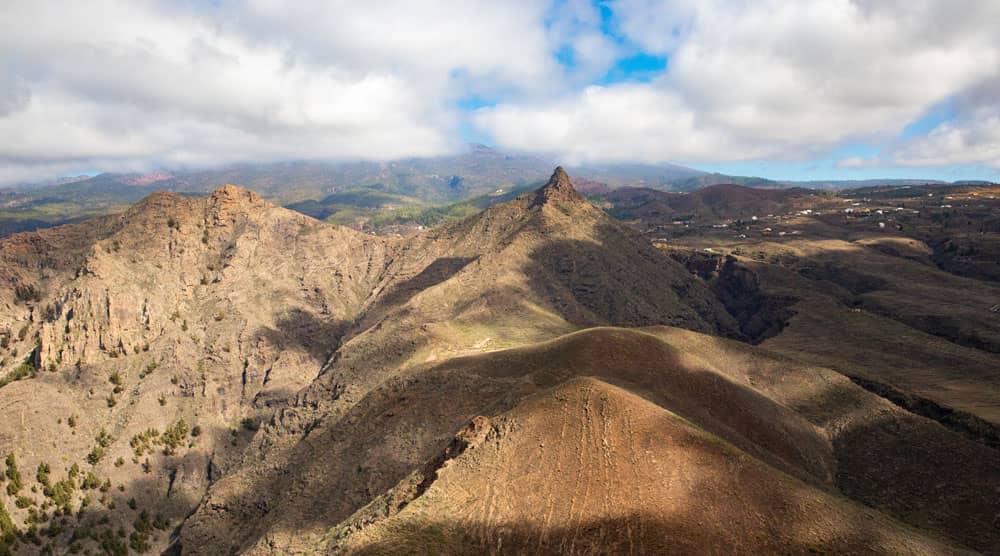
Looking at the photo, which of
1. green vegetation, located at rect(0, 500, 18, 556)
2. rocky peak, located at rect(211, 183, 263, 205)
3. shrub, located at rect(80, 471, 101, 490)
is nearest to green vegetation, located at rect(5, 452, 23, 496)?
green vegetation, located at rect(0, 500, 18, 556)

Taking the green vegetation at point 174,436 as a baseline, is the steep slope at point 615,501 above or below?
above

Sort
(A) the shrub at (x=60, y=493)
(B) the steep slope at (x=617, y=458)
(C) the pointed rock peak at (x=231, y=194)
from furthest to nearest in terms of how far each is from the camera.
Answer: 1. (C) the pointed rock peak at (x=231, y=194)
2. (A) the shrub at (x=60, y=493)
3. (B) the steep slope at (x=617, y=458)

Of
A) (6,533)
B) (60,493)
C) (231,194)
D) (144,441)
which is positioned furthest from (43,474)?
(231,194)

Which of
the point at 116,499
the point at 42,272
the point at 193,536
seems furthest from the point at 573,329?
the point at 42,272

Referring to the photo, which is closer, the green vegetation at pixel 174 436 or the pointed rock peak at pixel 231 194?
the green vegetation at pixel 174 436

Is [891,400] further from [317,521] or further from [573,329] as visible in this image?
[317,521]

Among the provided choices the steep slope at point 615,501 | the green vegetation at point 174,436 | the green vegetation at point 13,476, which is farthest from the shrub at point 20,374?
the steep slope at point 615,501

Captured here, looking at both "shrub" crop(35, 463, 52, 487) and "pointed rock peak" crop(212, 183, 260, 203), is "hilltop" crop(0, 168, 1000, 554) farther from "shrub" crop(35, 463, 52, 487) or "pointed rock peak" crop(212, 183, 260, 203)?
"pointed rock peak" crop(212, 183, 260, 203)

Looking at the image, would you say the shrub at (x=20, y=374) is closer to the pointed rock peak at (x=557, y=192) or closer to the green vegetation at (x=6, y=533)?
the green vegetation at (x=6, y=533)
